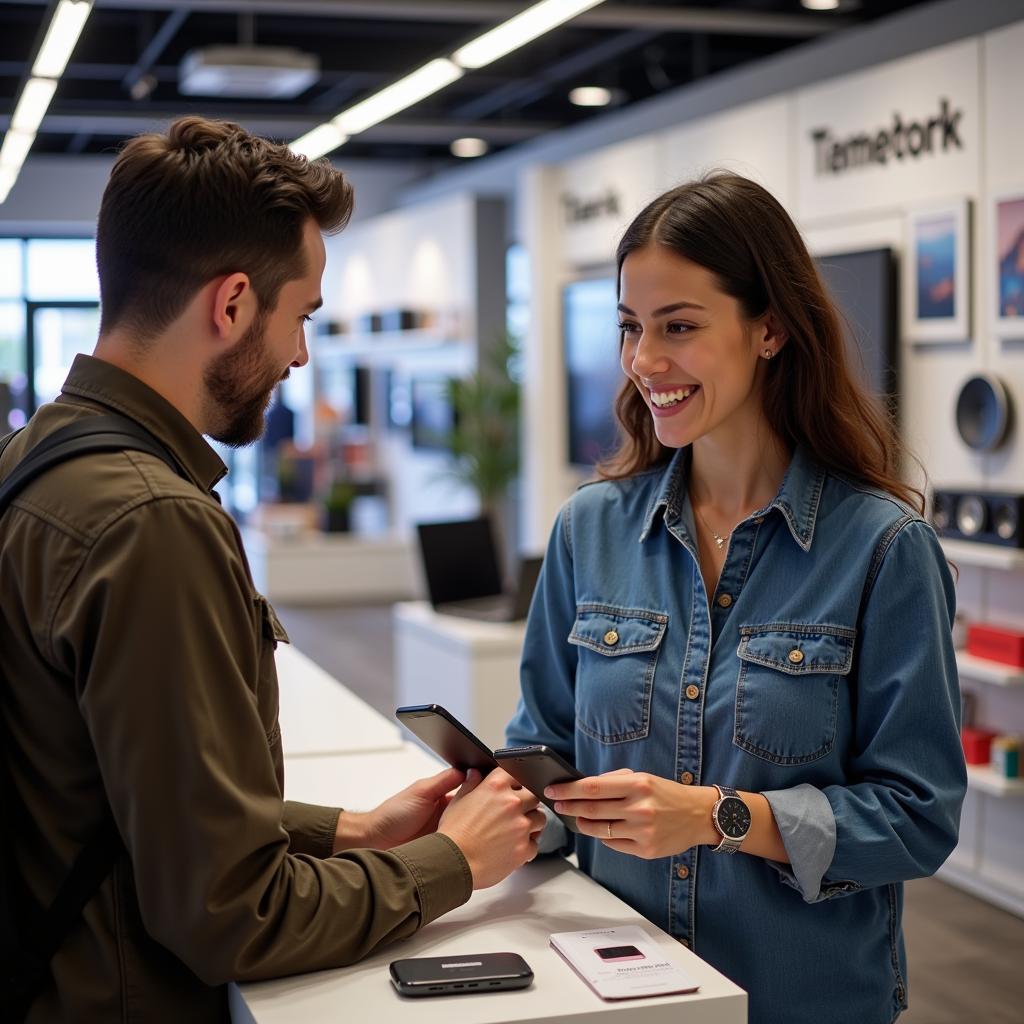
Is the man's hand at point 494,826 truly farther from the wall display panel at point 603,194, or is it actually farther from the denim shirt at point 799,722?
the wall display panel at point 603,194

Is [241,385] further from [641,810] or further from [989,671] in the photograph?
[989,671]

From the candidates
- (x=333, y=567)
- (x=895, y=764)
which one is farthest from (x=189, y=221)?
(x=333, y=567)

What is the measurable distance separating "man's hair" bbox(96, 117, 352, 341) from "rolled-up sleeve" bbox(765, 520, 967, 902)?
2.87 feet

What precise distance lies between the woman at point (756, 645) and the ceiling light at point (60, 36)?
156 inches

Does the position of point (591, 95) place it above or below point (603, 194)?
above

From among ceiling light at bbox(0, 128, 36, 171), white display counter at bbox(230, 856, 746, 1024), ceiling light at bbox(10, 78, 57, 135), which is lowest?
white display counter at bbox(230, 856, 746, 1024)

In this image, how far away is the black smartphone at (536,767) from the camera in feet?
5.62

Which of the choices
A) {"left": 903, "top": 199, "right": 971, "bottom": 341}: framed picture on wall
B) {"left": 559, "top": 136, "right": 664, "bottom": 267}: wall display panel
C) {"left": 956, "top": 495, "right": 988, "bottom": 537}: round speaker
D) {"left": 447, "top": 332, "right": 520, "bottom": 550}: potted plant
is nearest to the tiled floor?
{"left": 956, "top": 495, "right": 988, "bottom": 537}: round speaker

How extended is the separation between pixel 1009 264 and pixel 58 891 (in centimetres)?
413

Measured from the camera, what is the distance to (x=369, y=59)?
31.2 ft

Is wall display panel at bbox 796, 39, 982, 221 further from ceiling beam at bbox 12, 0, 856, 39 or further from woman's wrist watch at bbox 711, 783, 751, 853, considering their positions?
woman's wrist watch at bbox 711, 783, 751, 853

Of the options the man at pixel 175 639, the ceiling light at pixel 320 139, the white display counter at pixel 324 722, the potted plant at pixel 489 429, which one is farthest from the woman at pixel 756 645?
the potted plant at pixel 489 429

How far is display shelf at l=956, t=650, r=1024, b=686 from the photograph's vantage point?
176 inches

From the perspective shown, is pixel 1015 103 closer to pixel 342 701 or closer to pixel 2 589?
pixel 342 701
